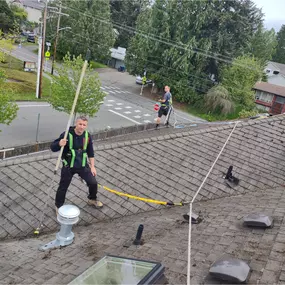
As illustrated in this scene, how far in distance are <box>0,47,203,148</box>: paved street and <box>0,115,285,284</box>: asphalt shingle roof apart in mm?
7641

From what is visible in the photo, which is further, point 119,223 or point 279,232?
point 119,223

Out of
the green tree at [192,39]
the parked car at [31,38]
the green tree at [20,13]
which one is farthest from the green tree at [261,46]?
the green tree at [20,13]

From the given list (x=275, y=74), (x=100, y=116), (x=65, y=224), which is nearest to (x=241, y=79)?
(x=100, y=116)

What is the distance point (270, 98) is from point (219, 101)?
46.7 feet

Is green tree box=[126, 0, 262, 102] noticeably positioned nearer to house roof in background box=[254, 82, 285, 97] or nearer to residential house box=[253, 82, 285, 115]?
house roof in background box=[254, 82, 285, 97]

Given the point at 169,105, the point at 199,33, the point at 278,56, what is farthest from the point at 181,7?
the point at 278,56

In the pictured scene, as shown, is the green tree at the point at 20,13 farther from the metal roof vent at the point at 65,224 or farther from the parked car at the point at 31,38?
the metal roof vent at the point at 65,224

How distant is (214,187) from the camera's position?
831 centimetres

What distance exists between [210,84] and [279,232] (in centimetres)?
4202

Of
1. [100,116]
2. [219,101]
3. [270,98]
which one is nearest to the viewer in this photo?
[100,116]

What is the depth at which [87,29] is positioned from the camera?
51.7 metres

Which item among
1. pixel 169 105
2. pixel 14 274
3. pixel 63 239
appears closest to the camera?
pixel 14 274

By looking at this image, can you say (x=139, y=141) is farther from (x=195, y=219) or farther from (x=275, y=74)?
(x=275, y=74)

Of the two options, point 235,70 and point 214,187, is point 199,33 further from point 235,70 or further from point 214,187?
point 214,187
